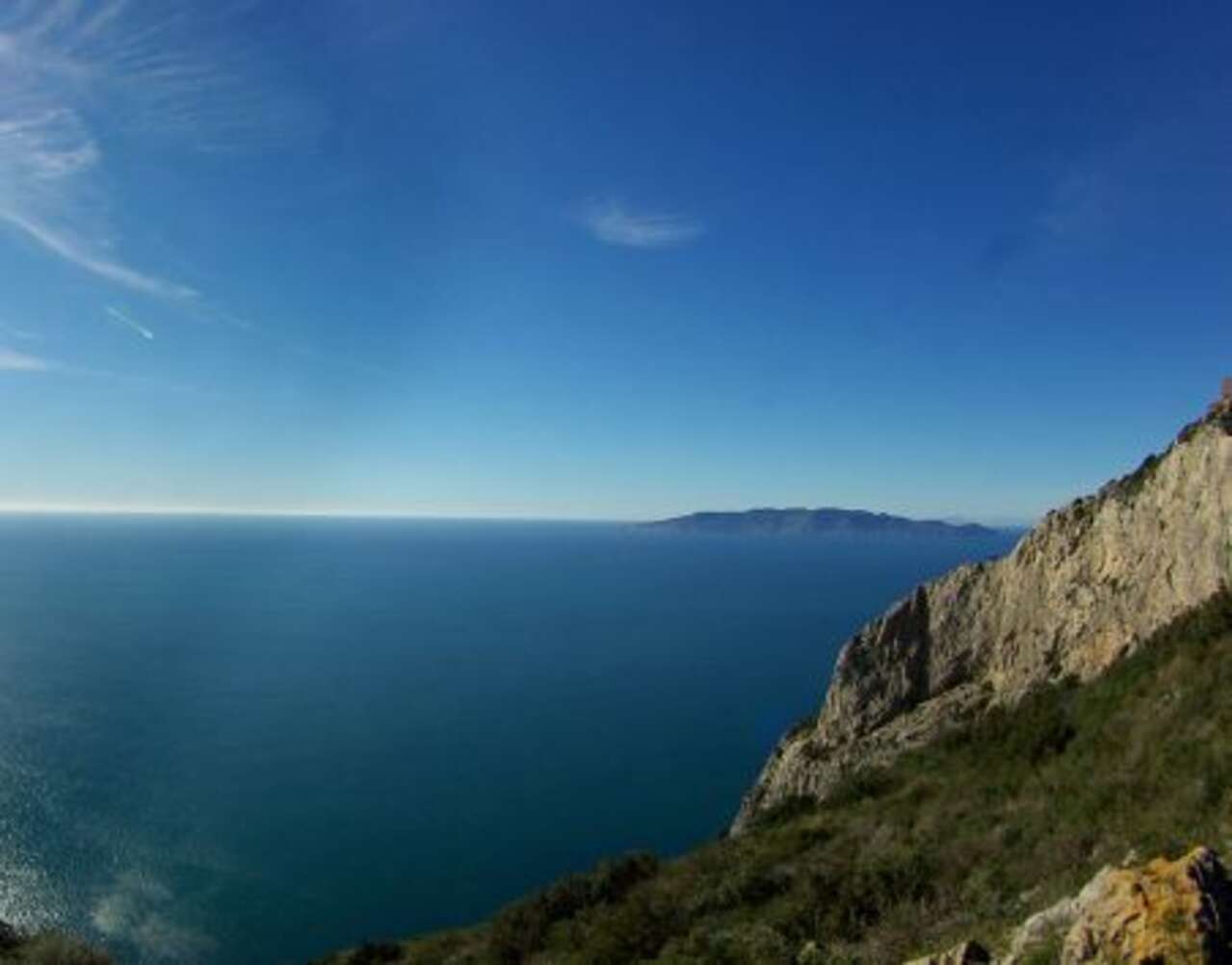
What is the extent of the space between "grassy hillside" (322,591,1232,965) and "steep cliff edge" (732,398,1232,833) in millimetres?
2433

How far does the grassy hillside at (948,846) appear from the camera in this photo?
71.2 ft

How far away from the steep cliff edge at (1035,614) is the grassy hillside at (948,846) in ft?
7.98

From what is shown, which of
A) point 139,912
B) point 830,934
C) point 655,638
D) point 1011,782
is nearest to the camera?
point 830,934

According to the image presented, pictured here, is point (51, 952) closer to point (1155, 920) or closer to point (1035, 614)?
point (1155, 920)

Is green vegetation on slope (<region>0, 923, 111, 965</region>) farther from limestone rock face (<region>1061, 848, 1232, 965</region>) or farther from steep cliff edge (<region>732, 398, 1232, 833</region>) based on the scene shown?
limestone rock face (<region>1061, 848, 1232, 965</region>)

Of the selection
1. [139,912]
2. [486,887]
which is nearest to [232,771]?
[139,912]

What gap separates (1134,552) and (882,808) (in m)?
13.9

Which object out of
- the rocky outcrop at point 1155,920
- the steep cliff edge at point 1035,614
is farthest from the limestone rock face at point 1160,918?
the steep cliff edge at point 1035,614

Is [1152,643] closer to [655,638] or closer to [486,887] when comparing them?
[486,887]

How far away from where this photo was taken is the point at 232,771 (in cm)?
8831

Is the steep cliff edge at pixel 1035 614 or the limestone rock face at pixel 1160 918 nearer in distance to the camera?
the limestone rock face at pixel 1160 918

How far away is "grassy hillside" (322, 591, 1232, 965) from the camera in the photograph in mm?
21688

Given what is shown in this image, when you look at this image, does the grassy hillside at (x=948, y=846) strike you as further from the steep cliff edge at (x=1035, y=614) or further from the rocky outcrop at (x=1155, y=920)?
the rocky outcrop at (x=1155, y=920)

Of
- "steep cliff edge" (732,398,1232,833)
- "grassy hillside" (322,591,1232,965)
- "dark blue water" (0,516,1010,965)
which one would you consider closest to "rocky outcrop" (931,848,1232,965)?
"grassy hillside" (322,591,1232,965)
